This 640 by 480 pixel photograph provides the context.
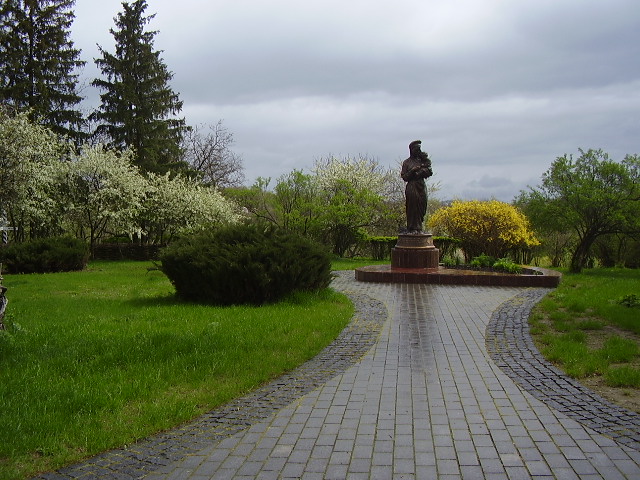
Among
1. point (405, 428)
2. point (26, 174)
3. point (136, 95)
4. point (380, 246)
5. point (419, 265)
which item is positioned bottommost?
point (405, 428)

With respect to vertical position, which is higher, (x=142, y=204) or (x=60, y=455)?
(x=142, y=204)

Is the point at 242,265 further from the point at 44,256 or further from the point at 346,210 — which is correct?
the point at 346,210

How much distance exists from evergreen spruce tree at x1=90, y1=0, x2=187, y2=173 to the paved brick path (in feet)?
91.5

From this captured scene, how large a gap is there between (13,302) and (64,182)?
48.6 ft

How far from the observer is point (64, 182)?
79.2ft

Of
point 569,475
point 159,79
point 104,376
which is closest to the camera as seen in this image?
point 569,475

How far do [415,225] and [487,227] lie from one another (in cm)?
664

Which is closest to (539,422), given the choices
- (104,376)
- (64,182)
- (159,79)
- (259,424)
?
(259,424)

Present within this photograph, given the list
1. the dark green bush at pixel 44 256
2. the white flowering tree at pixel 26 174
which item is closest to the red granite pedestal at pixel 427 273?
Result: the dark green bush at pixel 44 256

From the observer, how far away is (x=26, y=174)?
20172mm

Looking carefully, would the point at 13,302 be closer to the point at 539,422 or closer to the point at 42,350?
the point at 42,350

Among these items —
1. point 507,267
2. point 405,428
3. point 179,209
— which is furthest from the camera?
point 179,209

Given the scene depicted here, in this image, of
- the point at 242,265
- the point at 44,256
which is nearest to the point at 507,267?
the point at 242,265

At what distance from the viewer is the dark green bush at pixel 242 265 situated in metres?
10.0
